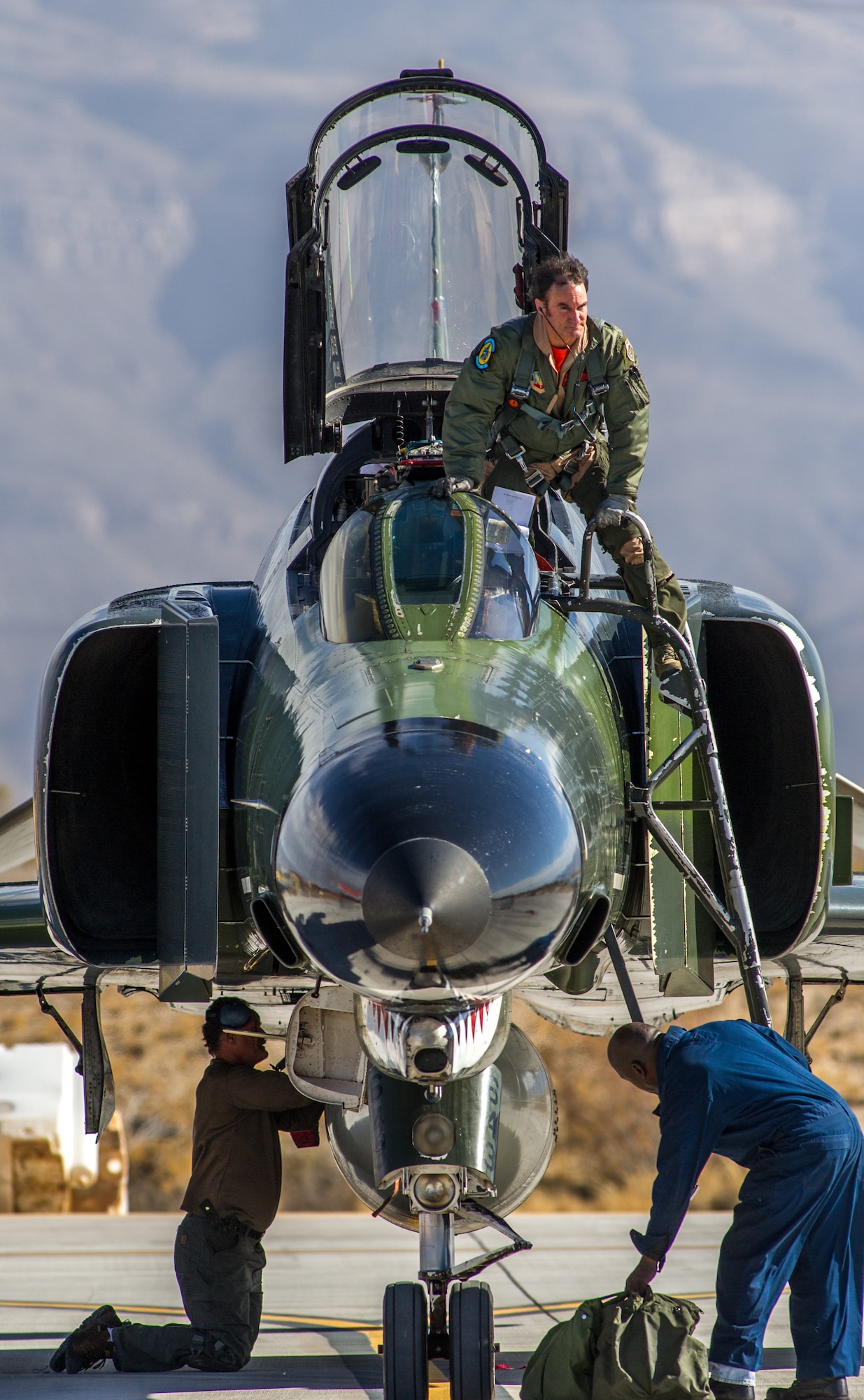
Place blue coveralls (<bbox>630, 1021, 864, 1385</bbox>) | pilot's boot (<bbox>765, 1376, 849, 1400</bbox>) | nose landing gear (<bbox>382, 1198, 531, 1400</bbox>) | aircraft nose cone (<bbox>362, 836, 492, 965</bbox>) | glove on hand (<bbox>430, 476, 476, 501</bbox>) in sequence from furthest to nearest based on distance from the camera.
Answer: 1. glove on hand (<bbox>430, 476, 476, 501</bbox>)
2. nose landing gear (<bbox>382, 1198, 531, 1400</bbox>)
3. pilot's boot (<bbox>765, 1376, 849, 1400</bbox>)
4. blue coveralls (<bbox>630, 1021, 864, 1385</bbox>)
5. aircraft nose cone (<bbox>362, 836, 492, 965</bbox>)

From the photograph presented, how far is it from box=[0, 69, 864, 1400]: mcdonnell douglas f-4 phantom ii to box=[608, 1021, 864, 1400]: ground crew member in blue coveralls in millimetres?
374

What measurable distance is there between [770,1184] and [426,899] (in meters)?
1.68

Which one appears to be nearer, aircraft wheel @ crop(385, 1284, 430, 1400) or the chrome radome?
the chrome radome

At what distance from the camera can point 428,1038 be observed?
382 cm

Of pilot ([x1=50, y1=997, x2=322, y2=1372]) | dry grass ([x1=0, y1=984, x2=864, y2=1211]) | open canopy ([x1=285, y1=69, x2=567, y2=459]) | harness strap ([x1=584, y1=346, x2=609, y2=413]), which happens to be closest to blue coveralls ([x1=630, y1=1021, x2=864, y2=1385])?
pilot ([x1=50, y1=997, x2=322, y2=1372])

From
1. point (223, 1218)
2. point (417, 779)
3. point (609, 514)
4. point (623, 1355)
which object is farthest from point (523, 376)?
point (223, 1218)

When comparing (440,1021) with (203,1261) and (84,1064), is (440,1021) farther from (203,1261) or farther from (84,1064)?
(84,1064)

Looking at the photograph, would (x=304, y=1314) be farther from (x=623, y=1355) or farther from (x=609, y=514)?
(x=609, y=514)

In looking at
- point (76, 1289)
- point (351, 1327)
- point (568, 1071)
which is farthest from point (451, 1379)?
point (568, 1071)

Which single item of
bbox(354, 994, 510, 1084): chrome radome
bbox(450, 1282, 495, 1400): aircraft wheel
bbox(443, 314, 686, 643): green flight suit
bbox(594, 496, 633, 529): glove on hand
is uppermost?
bbox(443, 314, 686, 643): green flight suit

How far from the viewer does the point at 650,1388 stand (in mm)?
4359

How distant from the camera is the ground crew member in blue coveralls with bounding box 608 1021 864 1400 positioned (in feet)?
14.1

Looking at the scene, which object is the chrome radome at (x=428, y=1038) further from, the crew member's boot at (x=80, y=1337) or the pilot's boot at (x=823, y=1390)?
the crew member's boot at (x=80, y=1337)

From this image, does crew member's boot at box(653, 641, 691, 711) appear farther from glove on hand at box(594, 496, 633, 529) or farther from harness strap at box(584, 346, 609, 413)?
harness strap at box(584, 346, 609, 413)
